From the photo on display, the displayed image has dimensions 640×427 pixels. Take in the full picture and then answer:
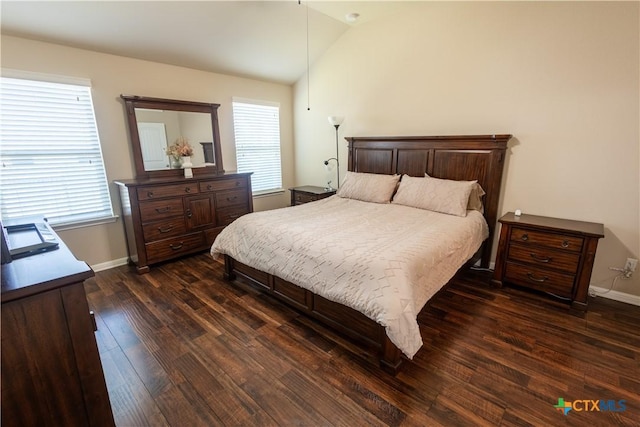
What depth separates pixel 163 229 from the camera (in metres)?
3.24

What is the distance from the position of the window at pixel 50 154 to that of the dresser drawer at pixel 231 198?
3.86ft

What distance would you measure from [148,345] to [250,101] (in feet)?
11.0

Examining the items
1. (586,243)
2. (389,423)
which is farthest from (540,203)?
(389,423)

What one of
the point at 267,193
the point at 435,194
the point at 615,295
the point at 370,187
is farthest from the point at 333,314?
the point at 267,193

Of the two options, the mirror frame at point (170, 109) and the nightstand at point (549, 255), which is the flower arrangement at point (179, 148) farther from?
the nightstand at point (549, 255)

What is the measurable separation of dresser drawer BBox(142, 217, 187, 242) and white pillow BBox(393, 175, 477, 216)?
2449mm

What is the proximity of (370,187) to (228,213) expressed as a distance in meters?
1.83

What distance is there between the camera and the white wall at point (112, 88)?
2635mm

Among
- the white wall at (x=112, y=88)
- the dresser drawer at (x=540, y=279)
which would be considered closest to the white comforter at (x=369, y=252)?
the dresser drawer at (x=540, y=279)

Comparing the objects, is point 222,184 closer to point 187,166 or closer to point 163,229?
point 187,166

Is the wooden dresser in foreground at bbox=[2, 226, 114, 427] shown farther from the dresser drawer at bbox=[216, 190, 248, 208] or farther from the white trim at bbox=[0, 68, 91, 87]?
the dresser drawer at bbox=[216, 190, 248, 208]

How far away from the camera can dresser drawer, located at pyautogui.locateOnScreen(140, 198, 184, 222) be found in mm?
3072

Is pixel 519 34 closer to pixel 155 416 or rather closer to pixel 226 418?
pixel 226 418

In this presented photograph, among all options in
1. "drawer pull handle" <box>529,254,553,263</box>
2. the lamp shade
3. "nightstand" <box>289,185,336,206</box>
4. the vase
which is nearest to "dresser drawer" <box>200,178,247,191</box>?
the vase
